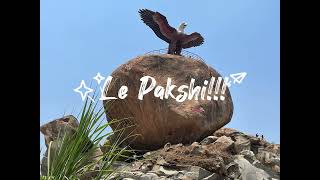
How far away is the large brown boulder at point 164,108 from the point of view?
13711mm

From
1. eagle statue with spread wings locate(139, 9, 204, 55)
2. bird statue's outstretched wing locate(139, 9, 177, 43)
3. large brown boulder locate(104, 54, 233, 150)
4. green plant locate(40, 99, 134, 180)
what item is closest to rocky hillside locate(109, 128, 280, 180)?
large brown boulder locate(104, 54, 233, 150)

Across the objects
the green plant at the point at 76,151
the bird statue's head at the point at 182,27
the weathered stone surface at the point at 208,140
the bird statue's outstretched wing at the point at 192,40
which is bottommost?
the weathered stone surface at the point at 208,140

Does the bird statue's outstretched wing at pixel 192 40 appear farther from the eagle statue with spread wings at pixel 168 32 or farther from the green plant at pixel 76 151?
the green plant at pixel 76 151

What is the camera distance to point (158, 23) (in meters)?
15.3

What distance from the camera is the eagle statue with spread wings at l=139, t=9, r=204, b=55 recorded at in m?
15.3

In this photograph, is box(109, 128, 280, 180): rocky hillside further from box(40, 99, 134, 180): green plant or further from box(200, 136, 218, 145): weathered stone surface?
box(40, 99, 134, 180): green plant

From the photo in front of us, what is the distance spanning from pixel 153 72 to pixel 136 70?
0.47 meters

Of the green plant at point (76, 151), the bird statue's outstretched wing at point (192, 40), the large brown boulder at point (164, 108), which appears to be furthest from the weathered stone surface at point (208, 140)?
the green plant at point (76, 151)

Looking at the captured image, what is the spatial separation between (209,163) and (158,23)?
5.28m

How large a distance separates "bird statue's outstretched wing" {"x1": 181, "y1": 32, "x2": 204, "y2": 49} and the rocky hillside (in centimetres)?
340

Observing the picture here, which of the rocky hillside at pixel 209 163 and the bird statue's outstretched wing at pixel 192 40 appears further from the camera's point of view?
the bird statue's outstretched wing at pixel 192 40
